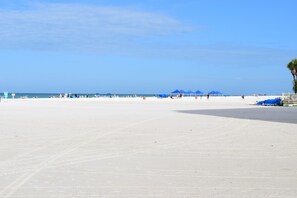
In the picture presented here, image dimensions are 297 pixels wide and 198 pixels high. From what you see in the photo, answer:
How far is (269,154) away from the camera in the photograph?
33.0ft

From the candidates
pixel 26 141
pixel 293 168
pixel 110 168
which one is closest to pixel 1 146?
pixel 26 141

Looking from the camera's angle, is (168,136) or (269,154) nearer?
(269,154)

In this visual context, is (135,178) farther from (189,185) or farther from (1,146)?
(1,146)

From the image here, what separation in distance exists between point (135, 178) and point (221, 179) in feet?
4.23

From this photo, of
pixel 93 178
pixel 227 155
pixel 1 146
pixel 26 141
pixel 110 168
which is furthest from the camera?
pixel 26 141

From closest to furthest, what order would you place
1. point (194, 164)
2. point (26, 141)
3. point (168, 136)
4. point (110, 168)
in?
1. point (110, 168)
2. point (194, 164)
3. point (26, 141)
4. point (168, 136)

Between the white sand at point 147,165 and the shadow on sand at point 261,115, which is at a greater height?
the shadow on sand at point 261,115

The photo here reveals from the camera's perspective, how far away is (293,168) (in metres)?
8.31

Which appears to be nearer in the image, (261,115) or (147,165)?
(147,165)

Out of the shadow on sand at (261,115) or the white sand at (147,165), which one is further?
the shadow on sand at (261,115)

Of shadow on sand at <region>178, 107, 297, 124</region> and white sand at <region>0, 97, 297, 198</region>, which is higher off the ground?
shadow on sand at <region>178, 107, 297, 124</region>

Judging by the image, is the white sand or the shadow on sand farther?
the shadow on sand

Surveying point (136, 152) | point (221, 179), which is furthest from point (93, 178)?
point (136, 152)

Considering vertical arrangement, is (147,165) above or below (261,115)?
below
